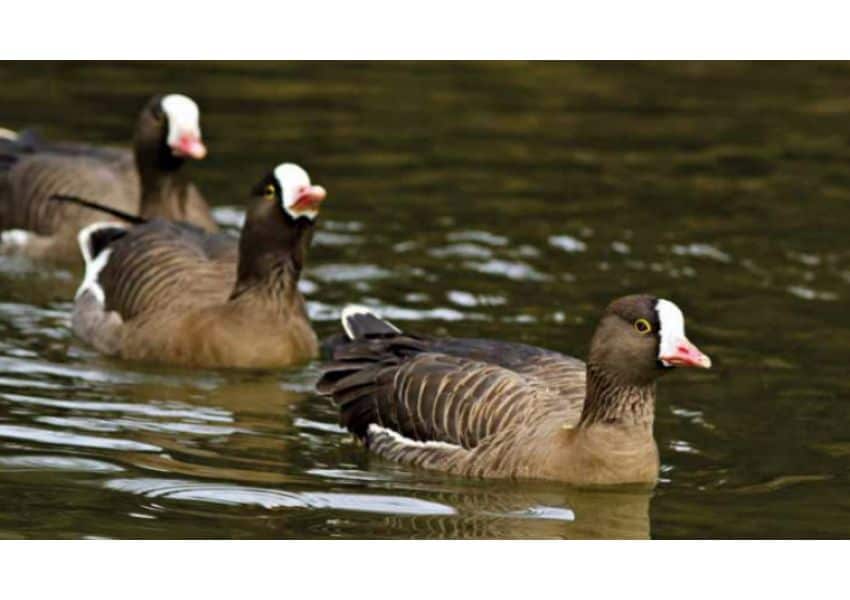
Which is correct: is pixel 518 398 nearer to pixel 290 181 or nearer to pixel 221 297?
pixel 290 181

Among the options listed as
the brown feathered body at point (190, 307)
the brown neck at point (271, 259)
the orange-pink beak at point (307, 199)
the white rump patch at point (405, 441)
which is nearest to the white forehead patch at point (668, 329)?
the white rump patch at point (405, 441)

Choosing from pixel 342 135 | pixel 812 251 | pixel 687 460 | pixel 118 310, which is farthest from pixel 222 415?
pixel 342 135

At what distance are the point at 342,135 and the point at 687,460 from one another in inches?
373

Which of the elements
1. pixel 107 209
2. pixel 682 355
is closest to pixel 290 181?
pixel 107 209

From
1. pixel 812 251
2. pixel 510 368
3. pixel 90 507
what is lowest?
pixel 90 507

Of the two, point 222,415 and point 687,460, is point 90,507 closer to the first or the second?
point 222,415

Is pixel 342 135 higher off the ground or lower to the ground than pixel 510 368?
higher

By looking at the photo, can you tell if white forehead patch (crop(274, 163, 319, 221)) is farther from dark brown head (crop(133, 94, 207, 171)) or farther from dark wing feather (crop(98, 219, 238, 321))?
dark brown head (crop(133, 94, 207, 171))

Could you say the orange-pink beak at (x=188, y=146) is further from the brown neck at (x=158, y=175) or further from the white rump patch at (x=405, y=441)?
the white rump patch at (x=405, y=441)

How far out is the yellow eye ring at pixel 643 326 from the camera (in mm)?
14688

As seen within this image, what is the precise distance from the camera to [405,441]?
15.6m

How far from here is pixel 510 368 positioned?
15.5 m

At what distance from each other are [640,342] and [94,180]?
8.43 meters

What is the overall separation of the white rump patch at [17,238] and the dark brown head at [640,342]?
8.10 m
